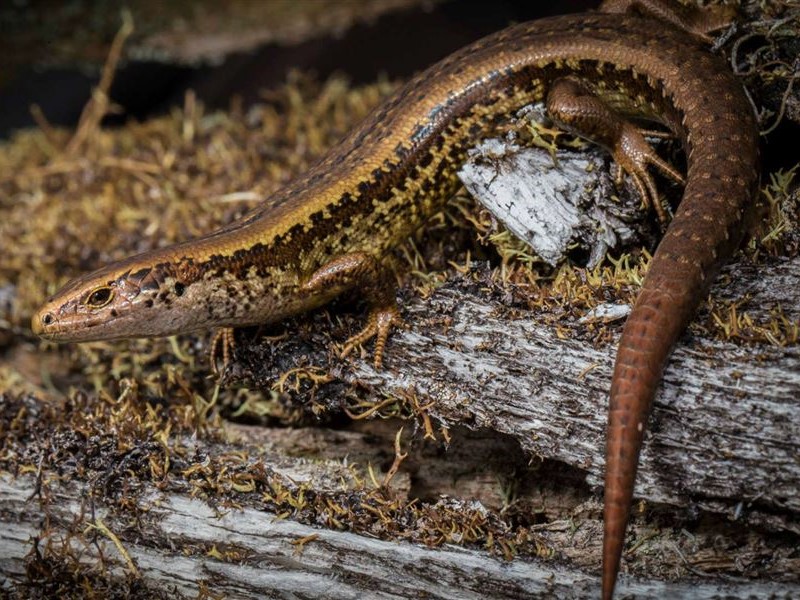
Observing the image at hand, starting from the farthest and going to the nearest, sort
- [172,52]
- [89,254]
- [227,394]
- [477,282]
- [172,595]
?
[172,52]
[89,254]
[227,394]
[477,282]
[172,595]

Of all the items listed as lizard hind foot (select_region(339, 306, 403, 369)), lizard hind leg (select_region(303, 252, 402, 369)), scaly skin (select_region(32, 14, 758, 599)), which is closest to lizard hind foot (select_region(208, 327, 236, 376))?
scaly skin (select_region(32, 14, 758, 599))

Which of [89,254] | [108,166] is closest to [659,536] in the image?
[89,254]

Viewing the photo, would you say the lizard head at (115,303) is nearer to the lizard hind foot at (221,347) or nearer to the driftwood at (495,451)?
the lizard hind foot at (221,347)

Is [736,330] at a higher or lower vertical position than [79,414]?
higher

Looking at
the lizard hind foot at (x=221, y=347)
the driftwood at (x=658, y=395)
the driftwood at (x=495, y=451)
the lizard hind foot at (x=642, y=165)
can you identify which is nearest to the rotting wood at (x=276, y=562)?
the driftwood at (x=495, y=451)

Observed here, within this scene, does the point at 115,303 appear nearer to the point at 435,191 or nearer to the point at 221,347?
the point at 221,347

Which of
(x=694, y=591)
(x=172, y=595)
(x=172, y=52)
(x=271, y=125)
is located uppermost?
(x=172, y=52)

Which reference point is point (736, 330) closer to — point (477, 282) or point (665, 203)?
point (665, 203)

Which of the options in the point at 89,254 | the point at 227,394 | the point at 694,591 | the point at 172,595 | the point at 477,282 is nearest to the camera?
the point at 694,591

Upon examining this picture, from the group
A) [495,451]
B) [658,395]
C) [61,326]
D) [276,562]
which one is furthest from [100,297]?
[658,395]
